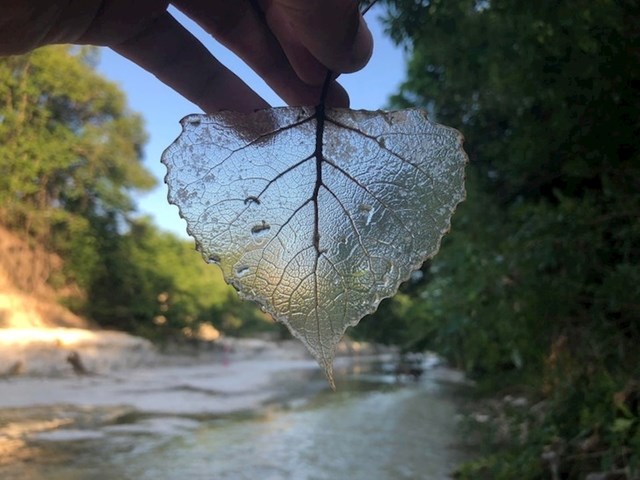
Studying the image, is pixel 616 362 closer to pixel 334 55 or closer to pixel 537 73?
pixel 537 73

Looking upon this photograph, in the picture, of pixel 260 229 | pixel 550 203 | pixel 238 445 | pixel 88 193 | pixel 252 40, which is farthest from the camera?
pixel 88 193

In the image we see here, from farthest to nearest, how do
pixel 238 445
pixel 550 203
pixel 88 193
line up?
pixel 88 193
pixel 238 445
pixel 550 203

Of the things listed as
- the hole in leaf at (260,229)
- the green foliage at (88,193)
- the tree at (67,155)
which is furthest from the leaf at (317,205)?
the tree at (67,155)

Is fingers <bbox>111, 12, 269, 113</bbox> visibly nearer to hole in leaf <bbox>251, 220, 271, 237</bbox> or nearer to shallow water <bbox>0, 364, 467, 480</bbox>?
hole in leaf <bbox>251, 220, 271, 237</bbox>

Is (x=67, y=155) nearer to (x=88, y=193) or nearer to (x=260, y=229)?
(x=88, y=193)

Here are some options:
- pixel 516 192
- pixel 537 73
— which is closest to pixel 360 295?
pixel 537 73

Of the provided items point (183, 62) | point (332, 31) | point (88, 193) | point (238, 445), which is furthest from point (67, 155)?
point (332, 31)

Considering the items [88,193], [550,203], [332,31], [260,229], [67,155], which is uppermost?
[67,155]
